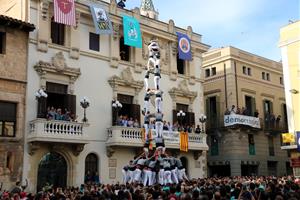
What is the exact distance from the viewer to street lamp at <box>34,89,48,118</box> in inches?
936

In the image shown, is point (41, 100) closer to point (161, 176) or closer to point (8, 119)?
point (8, 119)

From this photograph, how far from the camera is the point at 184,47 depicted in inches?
1278

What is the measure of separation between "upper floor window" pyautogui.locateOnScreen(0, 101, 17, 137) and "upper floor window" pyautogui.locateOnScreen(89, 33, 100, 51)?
6.79 metres

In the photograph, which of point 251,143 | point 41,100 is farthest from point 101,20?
point 251,143

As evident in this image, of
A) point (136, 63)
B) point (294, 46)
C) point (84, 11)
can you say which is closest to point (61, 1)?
point (84, 11)

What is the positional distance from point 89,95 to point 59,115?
9.78ft

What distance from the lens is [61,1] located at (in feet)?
84.1

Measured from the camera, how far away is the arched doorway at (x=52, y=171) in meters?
24.1

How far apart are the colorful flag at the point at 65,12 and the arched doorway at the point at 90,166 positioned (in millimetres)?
8114

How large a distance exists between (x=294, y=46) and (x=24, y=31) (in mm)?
19678

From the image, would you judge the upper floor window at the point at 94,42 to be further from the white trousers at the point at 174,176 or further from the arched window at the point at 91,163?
the white trousers at the point at 174,176

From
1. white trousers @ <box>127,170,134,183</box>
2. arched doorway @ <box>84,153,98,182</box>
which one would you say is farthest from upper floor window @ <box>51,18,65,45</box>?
white trousers @ <box>127,170,134,183</box>

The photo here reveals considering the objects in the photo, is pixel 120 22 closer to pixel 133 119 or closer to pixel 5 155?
pixel 133 119

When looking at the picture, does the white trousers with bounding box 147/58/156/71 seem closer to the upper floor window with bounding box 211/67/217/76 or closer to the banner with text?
the banner with text
